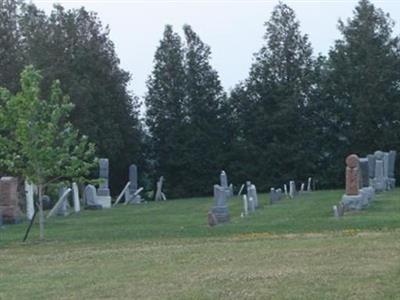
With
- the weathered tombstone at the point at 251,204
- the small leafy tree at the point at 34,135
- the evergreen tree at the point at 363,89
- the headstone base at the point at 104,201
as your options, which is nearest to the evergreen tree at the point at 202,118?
the evergreen tree at the point at 363,89

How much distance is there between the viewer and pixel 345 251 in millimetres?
14297

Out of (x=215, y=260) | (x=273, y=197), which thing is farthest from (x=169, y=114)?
(x=215, y=260)

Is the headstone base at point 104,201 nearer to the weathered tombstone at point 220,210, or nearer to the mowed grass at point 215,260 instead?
the mowed grass at point 215,260

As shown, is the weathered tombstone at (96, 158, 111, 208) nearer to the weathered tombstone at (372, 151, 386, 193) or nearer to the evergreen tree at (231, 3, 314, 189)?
the weathered tombstone at (372, 151, 386, 193)

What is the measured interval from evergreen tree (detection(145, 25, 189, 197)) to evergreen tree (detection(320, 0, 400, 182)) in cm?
869

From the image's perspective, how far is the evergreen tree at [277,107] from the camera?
53812mm

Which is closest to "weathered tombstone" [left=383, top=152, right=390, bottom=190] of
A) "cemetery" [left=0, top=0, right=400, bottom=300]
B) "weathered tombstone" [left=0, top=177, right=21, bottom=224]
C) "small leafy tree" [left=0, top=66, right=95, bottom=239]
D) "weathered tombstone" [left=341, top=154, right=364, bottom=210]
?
"cemetery" [left=0, top=0, right=400, bottom=300]

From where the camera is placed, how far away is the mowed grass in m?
10.8

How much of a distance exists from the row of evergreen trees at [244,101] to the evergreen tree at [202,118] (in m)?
0.06

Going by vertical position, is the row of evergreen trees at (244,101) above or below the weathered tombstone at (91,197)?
above

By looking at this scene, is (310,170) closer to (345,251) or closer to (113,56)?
(113,56)

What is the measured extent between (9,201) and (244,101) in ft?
89.6

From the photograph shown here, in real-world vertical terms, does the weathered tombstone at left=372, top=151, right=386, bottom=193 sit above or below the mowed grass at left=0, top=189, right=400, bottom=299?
above

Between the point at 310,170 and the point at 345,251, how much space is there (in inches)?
1573
